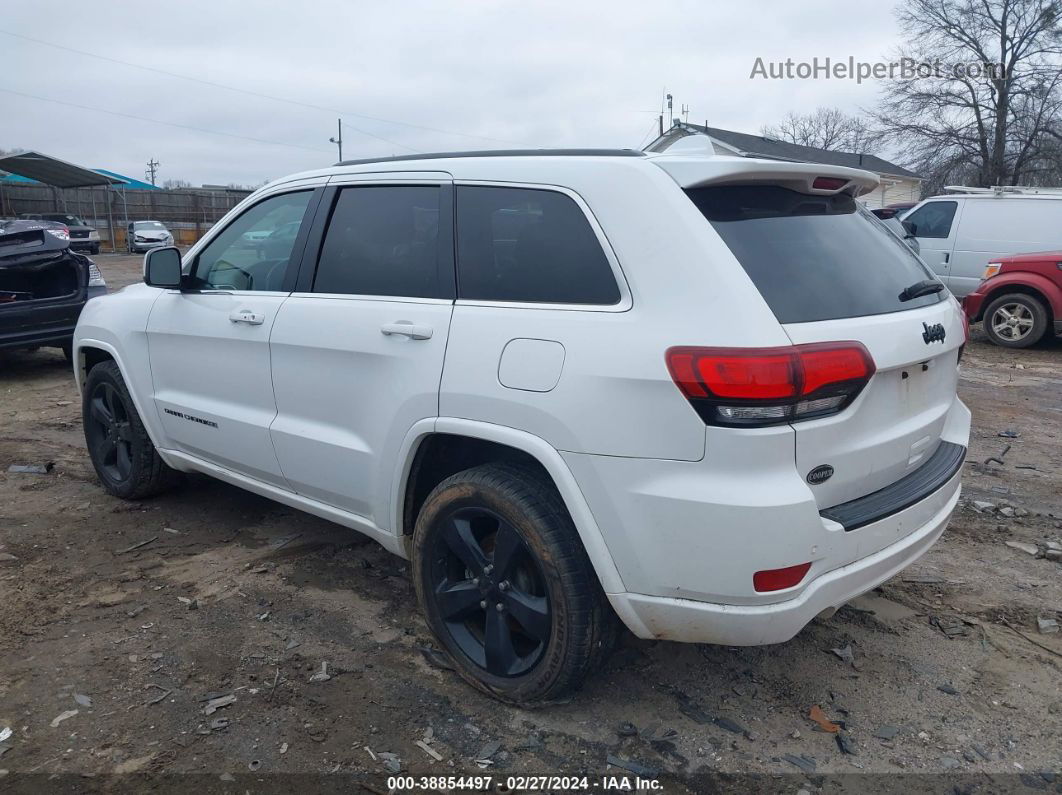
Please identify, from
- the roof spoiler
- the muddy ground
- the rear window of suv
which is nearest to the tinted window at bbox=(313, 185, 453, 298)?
the roof spoiler

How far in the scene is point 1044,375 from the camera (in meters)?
8.95

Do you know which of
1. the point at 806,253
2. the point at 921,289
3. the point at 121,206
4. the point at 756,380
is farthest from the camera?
the point at 121,206

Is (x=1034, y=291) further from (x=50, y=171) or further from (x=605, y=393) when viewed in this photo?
(x=50, y=171)

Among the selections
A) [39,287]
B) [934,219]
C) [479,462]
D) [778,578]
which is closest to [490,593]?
[479,462]

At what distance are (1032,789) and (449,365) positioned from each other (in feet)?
7.29

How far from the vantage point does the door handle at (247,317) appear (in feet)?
12.0

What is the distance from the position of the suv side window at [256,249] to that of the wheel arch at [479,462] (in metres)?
1.17

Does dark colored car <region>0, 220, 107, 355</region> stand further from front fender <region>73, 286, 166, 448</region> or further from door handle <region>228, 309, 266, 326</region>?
door handle <region>228, 309, 266, 326</region>

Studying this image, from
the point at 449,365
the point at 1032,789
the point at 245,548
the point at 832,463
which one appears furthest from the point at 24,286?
the point at 1032,789

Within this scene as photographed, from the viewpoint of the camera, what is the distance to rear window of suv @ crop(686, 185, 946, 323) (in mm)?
2516

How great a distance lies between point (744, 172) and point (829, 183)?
0.49 m

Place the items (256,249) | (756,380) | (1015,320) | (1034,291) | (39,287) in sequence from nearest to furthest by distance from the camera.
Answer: (756,380), (256,249), (39,287), (1034,291), (1015,320)

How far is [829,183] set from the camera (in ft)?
9.45

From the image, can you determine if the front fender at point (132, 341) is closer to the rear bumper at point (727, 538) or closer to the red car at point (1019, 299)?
the rear bumper at point (727, 538)
